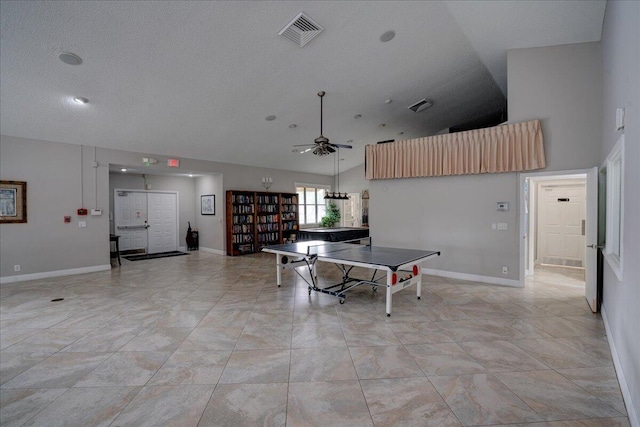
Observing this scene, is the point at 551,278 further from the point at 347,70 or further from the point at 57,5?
the point at 57,5

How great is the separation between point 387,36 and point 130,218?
836 cm

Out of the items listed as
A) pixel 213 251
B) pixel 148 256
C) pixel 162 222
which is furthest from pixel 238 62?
pixel 162 222

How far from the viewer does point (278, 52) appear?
443 centimetres

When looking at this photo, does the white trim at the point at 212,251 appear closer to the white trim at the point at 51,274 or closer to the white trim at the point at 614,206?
the white trim at the point at 51,274

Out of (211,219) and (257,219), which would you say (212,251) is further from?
(257,219)

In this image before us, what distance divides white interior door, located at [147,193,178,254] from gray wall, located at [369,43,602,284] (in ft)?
21.7

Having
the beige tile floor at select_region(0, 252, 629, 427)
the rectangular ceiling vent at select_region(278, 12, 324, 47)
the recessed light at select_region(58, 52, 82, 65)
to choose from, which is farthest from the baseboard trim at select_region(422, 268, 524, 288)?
the recessed light at select_region(58, 52, 82, 65)

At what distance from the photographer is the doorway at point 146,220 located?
862cm

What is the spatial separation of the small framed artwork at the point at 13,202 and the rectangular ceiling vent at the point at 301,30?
5651 millimetres

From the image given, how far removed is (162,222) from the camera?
9453 millimetres

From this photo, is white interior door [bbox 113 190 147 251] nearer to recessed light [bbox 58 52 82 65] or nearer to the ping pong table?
recessed light [bbox 58 52 82 65]

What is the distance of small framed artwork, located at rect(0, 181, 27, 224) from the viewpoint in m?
5.45

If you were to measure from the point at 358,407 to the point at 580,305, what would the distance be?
399 centimetres

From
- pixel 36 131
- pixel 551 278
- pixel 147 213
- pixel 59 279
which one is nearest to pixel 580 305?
pixel 551 278
